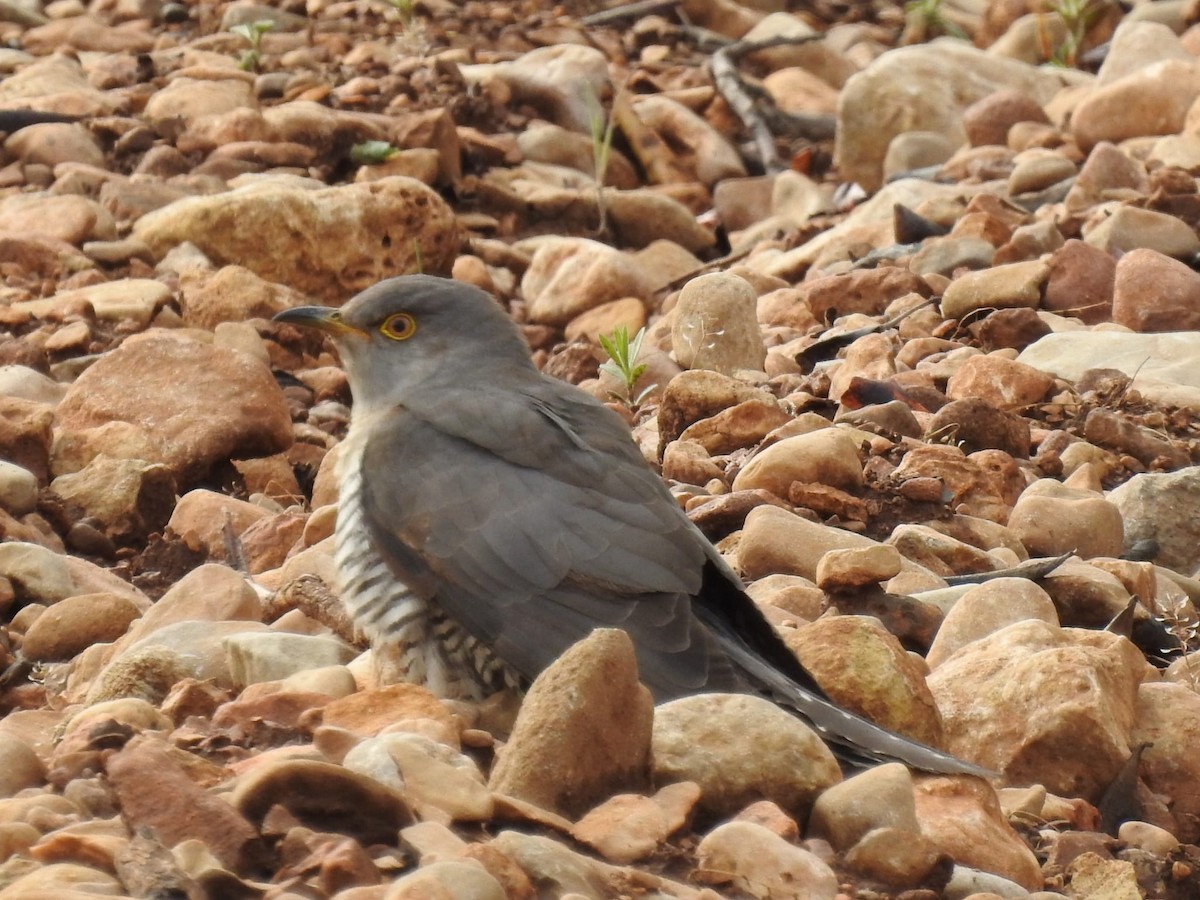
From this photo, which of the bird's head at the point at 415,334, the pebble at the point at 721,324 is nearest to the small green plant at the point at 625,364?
the pebble at the point at 721,324

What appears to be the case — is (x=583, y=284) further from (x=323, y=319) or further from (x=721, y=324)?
(x=323, y=319)

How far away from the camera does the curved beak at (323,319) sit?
525cm

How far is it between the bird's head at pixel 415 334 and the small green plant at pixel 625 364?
1.18m

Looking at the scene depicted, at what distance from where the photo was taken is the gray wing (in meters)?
4.14

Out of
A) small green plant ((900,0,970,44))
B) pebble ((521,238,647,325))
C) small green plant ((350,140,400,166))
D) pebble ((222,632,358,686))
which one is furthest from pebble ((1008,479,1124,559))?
small green plant ((900,0,970,44))

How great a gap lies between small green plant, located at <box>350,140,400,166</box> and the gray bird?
476 centimetres

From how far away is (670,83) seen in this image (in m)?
12.1

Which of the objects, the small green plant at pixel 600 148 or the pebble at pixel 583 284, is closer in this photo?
the pebble at pixel 583 284

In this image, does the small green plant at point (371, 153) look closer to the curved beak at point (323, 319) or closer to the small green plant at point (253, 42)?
the small green plant at point (253, 42)

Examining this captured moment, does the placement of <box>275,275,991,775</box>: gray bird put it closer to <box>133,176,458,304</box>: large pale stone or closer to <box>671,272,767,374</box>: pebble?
<box>671,272,767,374</box>: pebble

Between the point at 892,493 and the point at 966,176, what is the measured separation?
4705 millimetres

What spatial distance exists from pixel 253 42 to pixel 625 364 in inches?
190

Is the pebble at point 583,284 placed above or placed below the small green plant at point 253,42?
below

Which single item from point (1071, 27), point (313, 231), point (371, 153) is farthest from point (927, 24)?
point (313, 231)
